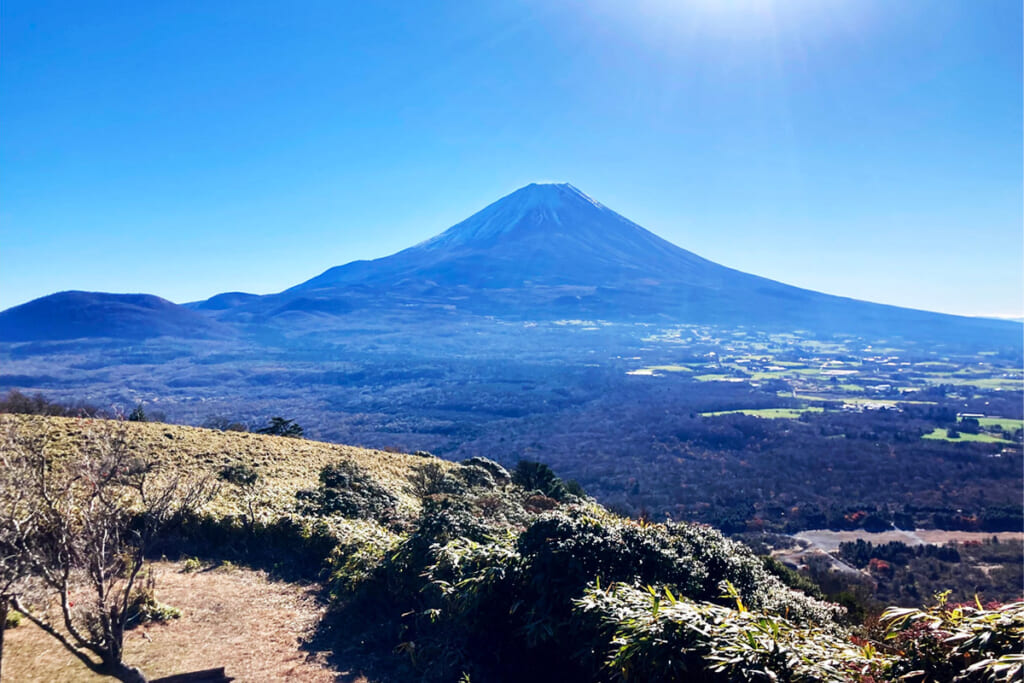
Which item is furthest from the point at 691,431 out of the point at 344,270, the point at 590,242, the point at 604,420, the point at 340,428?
the point at 344,270

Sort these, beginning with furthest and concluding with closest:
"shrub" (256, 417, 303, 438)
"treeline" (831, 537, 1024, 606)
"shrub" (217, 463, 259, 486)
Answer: "shrub" (256, 417, 303, 438)
"treeline" (831, 537, 1024, 606)
"shrub" (217, 463, 259, 486)

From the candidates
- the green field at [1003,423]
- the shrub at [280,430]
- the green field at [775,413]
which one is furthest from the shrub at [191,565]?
the green field at [1003,423]

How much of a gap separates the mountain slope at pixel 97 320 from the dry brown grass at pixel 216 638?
116 m

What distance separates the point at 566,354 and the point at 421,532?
8410cm

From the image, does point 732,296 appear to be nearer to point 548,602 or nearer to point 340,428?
point 340,428

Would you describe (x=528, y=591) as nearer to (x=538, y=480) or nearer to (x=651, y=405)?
(x=538, y=480)

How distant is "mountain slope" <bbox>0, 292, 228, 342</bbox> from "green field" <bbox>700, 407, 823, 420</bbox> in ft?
325

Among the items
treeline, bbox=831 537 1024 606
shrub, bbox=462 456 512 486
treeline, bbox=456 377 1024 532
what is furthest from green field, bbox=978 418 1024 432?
shrub, bbox=462 456 512 486

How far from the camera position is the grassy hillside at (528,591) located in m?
2.56

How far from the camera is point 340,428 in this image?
43.7 meters

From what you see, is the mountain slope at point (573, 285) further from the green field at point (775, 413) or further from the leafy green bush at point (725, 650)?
the leafy green bush at point (725, 650)

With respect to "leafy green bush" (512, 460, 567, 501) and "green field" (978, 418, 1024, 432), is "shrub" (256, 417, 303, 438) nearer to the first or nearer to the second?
"leafy green bush" (512, 460, 567, 501)

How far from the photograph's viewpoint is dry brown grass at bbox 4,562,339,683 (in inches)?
188

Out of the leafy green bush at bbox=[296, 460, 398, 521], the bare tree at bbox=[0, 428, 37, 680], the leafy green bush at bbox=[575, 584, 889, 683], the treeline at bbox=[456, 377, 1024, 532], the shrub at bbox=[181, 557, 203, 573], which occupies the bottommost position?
the treeline at bbox=[456, 377, 1024, 532]
